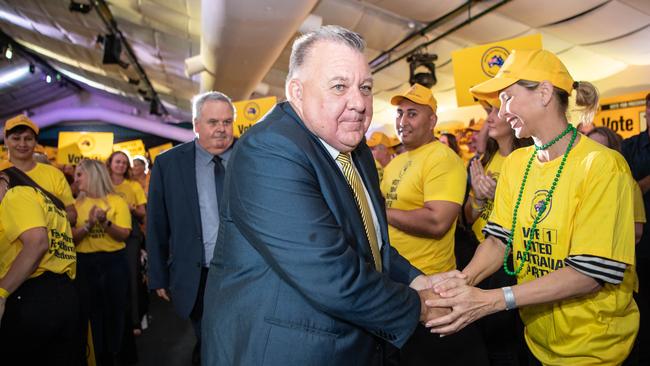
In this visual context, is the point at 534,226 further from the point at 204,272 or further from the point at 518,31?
the point at 518,31

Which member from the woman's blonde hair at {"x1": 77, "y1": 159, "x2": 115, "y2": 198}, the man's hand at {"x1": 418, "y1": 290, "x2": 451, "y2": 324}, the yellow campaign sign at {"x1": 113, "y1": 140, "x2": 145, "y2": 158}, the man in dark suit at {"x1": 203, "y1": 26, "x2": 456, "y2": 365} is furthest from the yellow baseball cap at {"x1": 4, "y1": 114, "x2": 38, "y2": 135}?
the yellow campaign sign at {"x1": 113, "y1": 140, "x2": 145, "y2": 158}

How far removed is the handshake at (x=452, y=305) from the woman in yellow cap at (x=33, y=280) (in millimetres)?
1879

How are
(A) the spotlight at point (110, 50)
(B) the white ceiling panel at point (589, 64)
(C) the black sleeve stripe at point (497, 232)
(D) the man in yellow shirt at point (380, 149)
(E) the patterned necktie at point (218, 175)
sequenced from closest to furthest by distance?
(C) the black sleeve stripe at point (497, 232), (E) the patterned necktie at point (218, 175), (B) the white ceiling panel at point (589, 64), (D) the man in yellow shirt at point (380, 149), (A) the spotlight at point (110, 50)

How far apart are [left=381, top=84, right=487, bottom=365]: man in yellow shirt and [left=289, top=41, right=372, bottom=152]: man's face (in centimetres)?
132

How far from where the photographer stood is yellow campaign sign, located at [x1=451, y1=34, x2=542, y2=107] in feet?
9.06

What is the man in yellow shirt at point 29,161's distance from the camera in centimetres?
349

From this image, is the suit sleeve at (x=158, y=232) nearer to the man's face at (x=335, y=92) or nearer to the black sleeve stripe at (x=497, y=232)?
the man's face at (x=335, y=92)

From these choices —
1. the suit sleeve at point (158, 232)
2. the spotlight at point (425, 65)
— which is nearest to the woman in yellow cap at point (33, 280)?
the suit sleeve at point (158, 232)

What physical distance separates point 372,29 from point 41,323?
16.8ft

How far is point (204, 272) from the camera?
2744 millimetres

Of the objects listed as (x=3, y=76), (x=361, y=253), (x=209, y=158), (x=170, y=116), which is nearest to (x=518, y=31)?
(x=209, y=158)

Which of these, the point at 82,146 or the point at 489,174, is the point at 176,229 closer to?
the point at 489,174

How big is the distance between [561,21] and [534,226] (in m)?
3.96

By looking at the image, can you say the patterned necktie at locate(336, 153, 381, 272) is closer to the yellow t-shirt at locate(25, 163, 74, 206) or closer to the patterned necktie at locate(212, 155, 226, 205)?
the patterned necktie at locate(212, 155, 226, 205)
